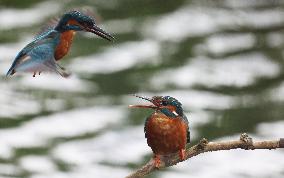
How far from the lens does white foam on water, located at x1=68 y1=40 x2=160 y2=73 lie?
19109 mm

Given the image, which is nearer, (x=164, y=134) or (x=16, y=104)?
(x=164, y=134)

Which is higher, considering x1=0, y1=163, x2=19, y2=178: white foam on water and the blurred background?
the blurred background

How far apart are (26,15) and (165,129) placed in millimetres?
17708

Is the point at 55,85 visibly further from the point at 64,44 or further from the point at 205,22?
the point at 64,44

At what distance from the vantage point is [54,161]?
15930 mm

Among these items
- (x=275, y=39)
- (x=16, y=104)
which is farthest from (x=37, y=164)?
(x=275, y=39)

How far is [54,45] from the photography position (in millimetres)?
2932

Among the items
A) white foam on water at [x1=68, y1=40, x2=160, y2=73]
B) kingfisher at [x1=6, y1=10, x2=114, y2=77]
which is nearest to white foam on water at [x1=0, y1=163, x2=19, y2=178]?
white foam on water at [x1=68, y1=40, x2=160, y2=73]

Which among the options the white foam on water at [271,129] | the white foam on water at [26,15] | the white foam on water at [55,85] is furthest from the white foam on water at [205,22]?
the white foam on water at [271,129]

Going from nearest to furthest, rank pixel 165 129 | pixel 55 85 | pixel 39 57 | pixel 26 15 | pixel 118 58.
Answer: pixel 39 57 < pixel 165 129 < pixel 55 85 < pixel 118 58 < pixel 26 15

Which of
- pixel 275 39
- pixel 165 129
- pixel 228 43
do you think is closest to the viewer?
pixel 165 129

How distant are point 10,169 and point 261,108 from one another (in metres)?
5.33

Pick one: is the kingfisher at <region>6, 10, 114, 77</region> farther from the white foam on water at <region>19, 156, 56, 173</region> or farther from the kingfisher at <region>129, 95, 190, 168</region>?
the white foam on water at <region>19, 156, 56, 173</region>

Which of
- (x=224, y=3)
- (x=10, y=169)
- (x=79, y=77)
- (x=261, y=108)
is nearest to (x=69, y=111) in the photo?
(x=79, y=77)
